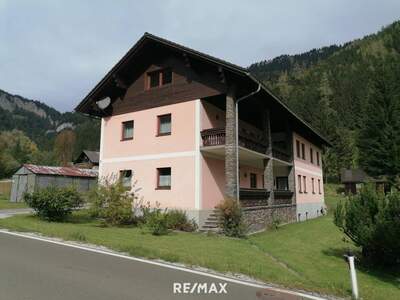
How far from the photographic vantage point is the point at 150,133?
2027 centimetres

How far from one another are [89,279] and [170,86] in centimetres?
1452

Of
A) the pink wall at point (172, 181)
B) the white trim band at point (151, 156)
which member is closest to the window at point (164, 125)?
the white trim band at point (151, 156)

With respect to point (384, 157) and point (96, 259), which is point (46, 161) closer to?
point (384, 157)

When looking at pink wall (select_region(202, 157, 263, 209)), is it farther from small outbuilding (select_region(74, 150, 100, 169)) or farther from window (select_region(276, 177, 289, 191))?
small outbuilding (select_region(74, 150, 100, 169))

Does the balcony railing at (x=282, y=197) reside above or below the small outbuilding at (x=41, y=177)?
below

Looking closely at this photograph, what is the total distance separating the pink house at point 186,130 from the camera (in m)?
17.6

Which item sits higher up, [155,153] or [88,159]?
[88,159]

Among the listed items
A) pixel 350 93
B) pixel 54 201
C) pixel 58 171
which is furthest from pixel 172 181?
pixel 350 93

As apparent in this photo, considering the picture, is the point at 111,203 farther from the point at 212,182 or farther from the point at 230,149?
the point at 230,149

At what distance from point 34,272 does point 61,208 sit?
11.0 meters

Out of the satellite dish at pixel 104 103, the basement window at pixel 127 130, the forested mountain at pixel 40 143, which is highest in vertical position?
the forested mountain at pixel 40 143

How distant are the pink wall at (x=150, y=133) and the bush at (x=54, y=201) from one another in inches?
177

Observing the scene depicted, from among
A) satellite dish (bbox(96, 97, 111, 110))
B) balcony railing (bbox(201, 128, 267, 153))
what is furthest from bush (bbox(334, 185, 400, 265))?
satellite dish (bbox(96, 97, 111, 110))

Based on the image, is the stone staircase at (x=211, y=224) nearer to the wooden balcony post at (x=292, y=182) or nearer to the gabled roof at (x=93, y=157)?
the wooden balcony post at (x=292, y=182)
